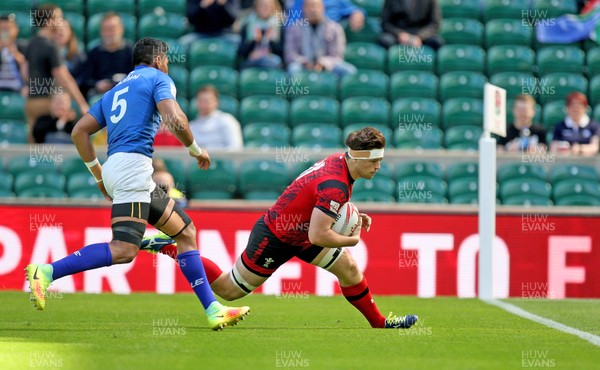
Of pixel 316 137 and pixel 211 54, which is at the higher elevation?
pixel 211 54

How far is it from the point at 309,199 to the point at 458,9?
31.6ft

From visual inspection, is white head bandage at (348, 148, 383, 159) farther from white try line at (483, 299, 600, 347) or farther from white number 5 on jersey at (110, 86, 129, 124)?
white try line at (483, 299, 600, 347)

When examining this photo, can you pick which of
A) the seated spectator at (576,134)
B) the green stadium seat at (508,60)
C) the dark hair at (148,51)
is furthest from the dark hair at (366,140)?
the green stadium seat at (508,60)

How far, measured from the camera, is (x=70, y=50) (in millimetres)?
15945

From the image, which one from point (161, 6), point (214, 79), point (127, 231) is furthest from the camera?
point (161, 6)

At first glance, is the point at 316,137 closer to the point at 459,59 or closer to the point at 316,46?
the point at 316,46

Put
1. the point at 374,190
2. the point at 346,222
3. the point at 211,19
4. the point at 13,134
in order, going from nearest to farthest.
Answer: the point at 346,222 → the point at 374,190 → the point at 13,134 → the point at 211,19

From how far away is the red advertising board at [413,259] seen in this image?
12.8 metres

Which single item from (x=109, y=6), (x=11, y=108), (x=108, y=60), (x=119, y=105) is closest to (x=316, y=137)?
(x=108, y=60)

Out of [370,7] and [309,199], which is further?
[370,7]

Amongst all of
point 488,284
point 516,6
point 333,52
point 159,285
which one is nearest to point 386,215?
point 488,284

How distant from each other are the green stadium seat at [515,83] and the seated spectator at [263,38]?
3138 mm

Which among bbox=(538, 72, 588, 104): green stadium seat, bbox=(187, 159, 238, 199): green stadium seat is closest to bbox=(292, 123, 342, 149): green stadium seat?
bbox=(187, 159, 238, 199): green stadium seat

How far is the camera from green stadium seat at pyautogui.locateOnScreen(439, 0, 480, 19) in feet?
56.8
